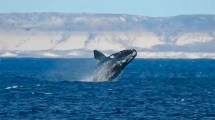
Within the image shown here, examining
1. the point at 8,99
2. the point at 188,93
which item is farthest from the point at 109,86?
the point at 8,99

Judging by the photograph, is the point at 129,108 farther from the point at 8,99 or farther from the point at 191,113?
the point at 8,99

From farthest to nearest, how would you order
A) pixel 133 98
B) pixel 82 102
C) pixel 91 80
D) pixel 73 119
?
pixel 91 80
pixel 133 98
pixel 82 102
pixel 73 119

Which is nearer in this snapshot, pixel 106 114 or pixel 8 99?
pixel 106 114

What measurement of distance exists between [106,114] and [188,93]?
920 inches

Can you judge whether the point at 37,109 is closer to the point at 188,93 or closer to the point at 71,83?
the point at 188,93

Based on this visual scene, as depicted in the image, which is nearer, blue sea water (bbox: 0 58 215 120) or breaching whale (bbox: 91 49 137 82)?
blue sea water (bbox: 0 58 215 120)

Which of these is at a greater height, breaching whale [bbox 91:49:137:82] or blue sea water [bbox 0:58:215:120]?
breaching whale [bbox 91:49:137:82]

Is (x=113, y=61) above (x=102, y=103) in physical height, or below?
above

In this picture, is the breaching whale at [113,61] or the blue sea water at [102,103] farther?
the breaching whale at [113,61]

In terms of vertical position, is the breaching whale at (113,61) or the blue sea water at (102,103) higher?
the breaching whale at (113,61)

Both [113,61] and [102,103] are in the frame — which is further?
[113,61]

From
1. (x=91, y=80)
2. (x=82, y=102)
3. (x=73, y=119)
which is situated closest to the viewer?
(x=73, y=119)

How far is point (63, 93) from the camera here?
7350cm

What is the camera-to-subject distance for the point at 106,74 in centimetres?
7906
